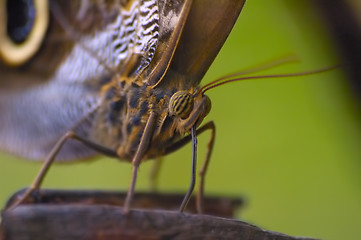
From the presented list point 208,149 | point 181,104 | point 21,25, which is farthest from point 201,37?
point 21,25

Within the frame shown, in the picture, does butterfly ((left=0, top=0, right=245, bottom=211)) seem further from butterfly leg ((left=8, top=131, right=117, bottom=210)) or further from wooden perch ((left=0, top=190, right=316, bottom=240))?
wooden perch ((left=0, top=190, right=316, bottom=240))

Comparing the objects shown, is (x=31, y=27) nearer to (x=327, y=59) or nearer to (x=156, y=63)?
(x=156, y=63)

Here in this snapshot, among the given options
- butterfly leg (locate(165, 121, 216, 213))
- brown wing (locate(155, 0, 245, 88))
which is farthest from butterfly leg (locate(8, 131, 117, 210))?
brown wing (locate(155, 0, 245, 88))

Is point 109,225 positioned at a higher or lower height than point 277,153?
lower

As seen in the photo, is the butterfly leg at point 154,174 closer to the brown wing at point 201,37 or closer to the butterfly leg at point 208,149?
the butterfly leg at point 208,149

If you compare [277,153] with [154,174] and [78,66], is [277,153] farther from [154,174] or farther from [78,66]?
[78,66]
